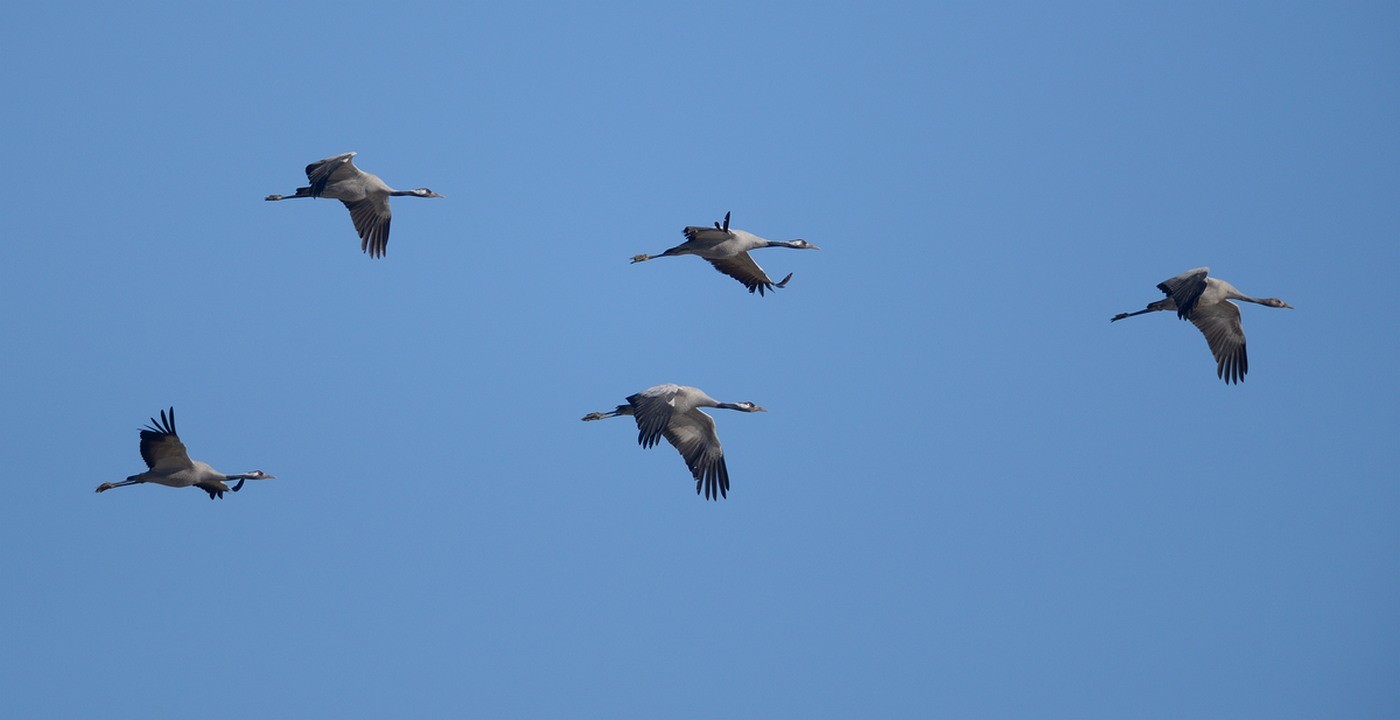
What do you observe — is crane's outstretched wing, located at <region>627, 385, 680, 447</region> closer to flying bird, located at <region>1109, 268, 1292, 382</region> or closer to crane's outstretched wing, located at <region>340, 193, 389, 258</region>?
crane's outstretched wing, located at <region>340, 193, 389, 258</region>

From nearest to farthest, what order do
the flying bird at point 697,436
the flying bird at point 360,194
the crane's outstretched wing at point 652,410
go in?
the crane's outstretched wing at point 652,410
the flying bird at point 697,436
the flying bird at point 360,194

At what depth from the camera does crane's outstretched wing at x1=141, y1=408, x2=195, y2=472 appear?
18.7 metres

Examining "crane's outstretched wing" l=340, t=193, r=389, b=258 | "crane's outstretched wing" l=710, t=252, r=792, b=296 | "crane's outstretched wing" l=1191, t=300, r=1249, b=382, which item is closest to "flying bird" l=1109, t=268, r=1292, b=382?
"crane's outstretched wing" l=1191, t=300, r=1249, b=382

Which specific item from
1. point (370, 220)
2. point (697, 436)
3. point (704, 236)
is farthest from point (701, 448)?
point (370, 220)

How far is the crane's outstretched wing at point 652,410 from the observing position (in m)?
18.2

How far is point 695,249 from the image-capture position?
21.0 meters

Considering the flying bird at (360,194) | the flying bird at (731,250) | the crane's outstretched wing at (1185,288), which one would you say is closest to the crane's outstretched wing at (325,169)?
the flying bird at (360,194)

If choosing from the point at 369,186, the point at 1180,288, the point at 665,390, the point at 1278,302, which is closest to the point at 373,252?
the point at 369,186

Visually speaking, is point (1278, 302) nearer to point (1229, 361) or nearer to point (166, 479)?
point (1229, 361)

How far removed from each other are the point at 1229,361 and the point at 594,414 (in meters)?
8.44

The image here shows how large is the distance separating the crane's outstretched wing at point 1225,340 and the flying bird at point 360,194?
416 inches

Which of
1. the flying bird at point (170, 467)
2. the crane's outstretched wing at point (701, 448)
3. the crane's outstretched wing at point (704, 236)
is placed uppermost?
the crane's outstretched wing at point (704, 236)

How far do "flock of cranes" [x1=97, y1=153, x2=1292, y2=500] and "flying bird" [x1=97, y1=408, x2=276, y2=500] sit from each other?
0.04 ft

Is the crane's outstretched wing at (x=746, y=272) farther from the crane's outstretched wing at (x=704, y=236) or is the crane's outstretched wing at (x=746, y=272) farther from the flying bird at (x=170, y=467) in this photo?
the flying bird at (x=170, y=467)
